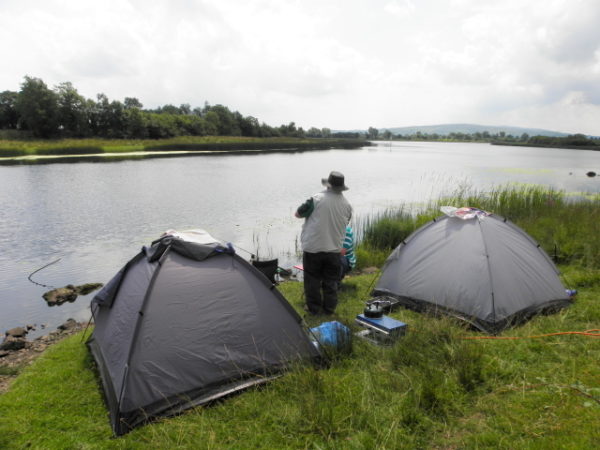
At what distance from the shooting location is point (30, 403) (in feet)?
13.1

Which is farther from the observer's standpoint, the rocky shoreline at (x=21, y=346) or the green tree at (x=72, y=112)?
the green tree at (x=72, y=112)

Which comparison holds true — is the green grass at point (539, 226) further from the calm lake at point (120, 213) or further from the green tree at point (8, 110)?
the green tree at point (8, 110)

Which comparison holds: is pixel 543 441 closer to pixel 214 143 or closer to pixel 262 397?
pixel 262 397

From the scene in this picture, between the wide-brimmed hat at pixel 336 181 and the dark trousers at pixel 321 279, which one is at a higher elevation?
the wide-brimmed hat at pixel 336 181

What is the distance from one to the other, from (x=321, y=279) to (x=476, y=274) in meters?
2.15

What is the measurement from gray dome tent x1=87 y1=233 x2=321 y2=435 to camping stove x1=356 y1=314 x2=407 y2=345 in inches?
29.3

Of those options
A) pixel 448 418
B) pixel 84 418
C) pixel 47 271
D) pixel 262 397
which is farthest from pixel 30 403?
pixel 47 271

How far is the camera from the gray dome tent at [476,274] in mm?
5215

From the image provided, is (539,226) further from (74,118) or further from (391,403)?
(74,118)

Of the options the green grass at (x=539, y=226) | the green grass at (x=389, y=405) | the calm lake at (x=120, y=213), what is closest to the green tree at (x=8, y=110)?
the calm lake at (x=120, y=213)

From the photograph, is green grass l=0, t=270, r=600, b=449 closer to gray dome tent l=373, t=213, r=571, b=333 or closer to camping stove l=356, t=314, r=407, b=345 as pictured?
camping stove l=356, t=314, r=407, b=345

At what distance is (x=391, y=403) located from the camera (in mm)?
3439

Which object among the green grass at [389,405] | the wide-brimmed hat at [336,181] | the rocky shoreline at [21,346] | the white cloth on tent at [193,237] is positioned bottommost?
the rocky shoreline at [21,346]

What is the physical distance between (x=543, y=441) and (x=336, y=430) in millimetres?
1510
